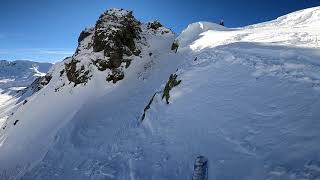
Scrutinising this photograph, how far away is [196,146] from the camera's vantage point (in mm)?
11492

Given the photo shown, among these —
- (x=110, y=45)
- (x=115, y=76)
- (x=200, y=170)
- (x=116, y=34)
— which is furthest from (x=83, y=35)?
(x=200, y=170)

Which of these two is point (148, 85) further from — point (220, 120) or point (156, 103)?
point (220, 120)

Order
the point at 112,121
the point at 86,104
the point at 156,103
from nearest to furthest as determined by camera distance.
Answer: the point at 156,103 < the point at 112,121 < the point at 86,104

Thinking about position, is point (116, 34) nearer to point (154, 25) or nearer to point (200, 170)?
point (154, 25)

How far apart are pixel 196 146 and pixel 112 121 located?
9.84 m

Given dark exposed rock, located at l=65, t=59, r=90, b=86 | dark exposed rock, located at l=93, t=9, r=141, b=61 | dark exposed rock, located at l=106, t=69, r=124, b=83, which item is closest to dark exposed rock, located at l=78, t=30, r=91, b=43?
dark exposed rock, located at l=93, t=9, r=141, b=61

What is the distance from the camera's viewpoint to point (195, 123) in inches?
507

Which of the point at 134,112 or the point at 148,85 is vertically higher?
the point at 148,85

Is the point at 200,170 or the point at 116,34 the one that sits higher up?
the point at 116,34

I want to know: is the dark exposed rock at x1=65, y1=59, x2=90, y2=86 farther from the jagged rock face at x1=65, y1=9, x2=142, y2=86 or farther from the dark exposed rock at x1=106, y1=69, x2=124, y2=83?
the dark exposed rock at x1=106, y1=69, x2=124, y2=83

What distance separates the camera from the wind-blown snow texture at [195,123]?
30.4 ft

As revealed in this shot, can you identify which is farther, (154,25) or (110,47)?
(154,25)

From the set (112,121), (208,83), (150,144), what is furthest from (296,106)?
(112,121)

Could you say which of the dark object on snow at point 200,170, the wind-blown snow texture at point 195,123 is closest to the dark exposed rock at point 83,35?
the wind-blown snow texture at point 195,123
